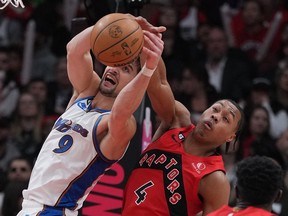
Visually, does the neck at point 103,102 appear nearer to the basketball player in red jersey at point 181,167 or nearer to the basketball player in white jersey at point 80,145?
the basketball player in white jersey at point 80,145

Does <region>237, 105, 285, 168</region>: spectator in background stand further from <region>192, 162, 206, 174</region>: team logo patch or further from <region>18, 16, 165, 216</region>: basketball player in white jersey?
<region>18, 16, 165, 216</region>: basketball player in white jersey

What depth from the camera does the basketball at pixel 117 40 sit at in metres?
5.79

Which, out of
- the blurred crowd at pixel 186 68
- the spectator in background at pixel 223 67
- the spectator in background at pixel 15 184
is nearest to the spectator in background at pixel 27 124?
the blurred crowd at pixel 186 68

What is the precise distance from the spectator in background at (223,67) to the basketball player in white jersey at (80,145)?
4.31 metres

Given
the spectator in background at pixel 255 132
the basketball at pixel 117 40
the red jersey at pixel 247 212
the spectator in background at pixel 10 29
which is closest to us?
the red jersey at pixel 247 212

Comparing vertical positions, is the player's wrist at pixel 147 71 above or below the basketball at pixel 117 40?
below

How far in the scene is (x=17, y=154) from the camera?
10203 mm

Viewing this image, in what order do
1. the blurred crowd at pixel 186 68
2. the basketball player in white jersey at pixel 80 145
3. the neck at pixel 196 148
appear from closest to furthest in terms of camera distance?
1. the basketball player in white jersey at pixel 80 145
2. the neck at pixel 196 148
3. the blurred crowd at pixel 186 68

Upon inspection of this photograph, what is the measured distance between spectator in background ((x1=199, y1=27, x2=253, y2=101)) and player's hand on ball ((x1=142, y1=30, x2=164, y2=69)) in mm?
4789

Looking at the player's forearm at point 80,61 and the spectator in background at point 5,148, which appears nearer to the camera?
the player's forearm at point 80,61

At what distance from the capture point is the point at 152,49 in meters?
5.89

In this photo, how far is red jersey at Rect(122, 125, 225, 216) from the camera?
21.0ft

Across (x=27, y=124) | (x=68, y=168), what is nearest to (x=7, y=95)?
(x=27, y=124)

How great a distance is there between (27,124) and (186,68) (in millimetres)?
1875
